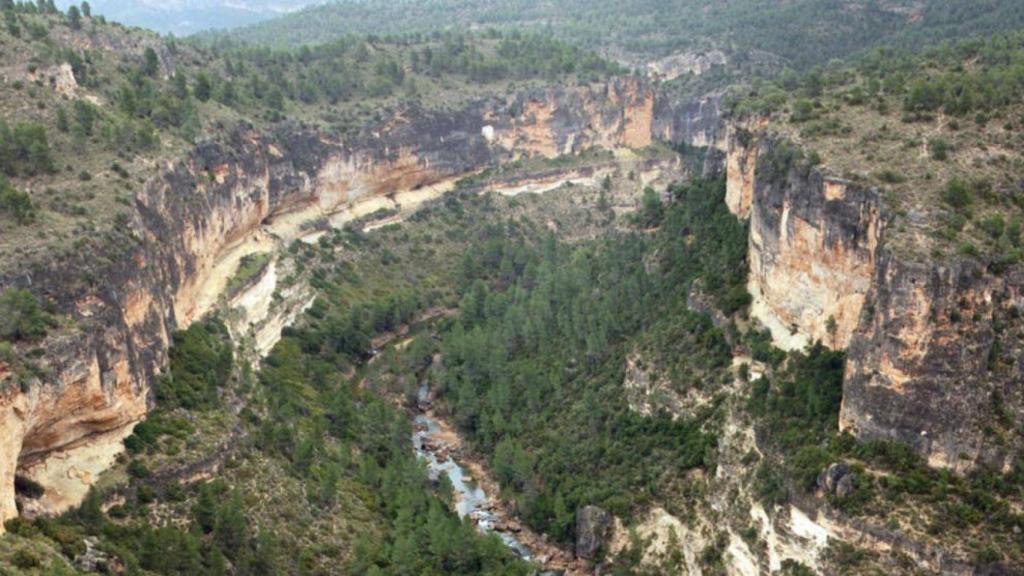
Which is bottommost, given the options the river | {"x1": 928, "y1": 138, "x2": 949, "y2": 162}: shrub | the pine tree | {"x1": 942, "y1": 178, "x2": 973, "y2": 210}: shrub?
the river

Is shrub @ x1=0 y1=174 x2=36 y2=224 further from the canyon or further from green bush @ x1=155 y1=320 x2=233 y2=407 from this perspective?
green bush @ x1=155 y1=320 x2=233 y2=407

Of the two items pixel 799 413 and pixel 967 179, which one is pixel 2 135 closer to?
pixel 799 413

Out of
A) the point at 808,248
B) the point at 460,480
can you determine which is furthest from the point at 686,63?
the point at 808,248

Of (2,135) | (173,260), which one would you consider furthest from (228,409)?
(2,135)

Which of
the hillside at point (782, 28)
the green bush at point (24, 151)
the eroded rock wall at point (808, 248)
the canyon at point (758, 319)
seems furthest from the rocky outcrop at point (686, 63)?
the green bush at point (24, 151)

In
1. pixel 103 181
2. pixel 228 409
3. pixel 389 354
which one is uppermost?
pixel 103 181

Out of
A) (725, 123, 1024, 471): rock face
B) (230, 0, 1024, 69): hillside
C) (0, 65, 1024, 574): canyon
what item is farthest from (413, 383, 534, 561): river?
(230, 0, 1024, 69): hillside
